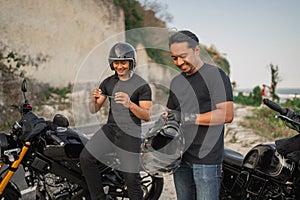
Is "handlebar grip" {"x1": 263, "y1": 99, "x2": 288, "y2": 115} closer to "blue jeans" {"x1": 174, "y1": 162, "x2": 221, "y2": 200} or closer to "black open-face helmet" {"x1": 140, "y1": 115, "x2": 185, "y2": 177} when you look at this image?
"blue jeans" {"x1": 174, "y1": 162, "x2": 221, "y2": 200}

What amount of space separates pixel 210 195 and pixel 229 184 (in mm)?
690

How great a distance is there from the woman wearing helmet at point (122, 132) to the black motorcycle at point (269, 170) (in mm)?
853

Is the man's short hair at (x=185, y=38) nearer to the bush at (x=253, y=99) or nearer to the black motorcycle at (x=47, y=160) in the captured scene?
the black motorcycle at (x=47, y=160)

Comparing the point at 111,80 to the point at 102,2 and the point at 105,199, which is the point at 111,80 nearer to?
the point at 105,199

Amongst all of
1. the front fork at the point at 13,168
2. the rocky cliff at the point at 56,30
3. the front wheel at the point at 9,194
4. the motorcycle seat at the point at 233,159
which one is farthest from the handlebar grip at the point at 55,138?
the rocky cliff at the point at 56,30

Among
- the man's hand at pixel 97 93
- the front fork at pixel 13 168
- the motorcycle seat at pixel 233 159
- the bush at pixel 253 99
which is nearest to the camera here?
the front fork at pixel 13 168

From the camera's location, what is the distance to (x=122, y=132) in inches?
126

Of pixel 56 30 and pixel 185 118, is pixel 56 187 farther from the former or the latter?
pixel 56 30

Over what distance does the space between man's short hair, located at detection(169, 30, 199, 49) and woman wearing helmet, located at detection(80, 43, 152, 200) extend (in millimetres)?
813

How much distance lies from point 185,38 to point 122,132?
1198 millimetres

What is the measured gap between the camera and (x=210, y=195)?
2498 mm

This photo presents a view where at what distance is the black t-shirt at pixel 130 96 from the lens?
10.4 ft

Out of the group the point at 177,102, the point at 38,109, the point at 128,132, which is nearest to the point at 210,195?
the point at 177,102

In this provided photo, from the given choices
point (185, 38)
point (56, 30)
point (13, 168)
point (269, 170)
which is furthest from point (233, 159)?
point (56, 30)
